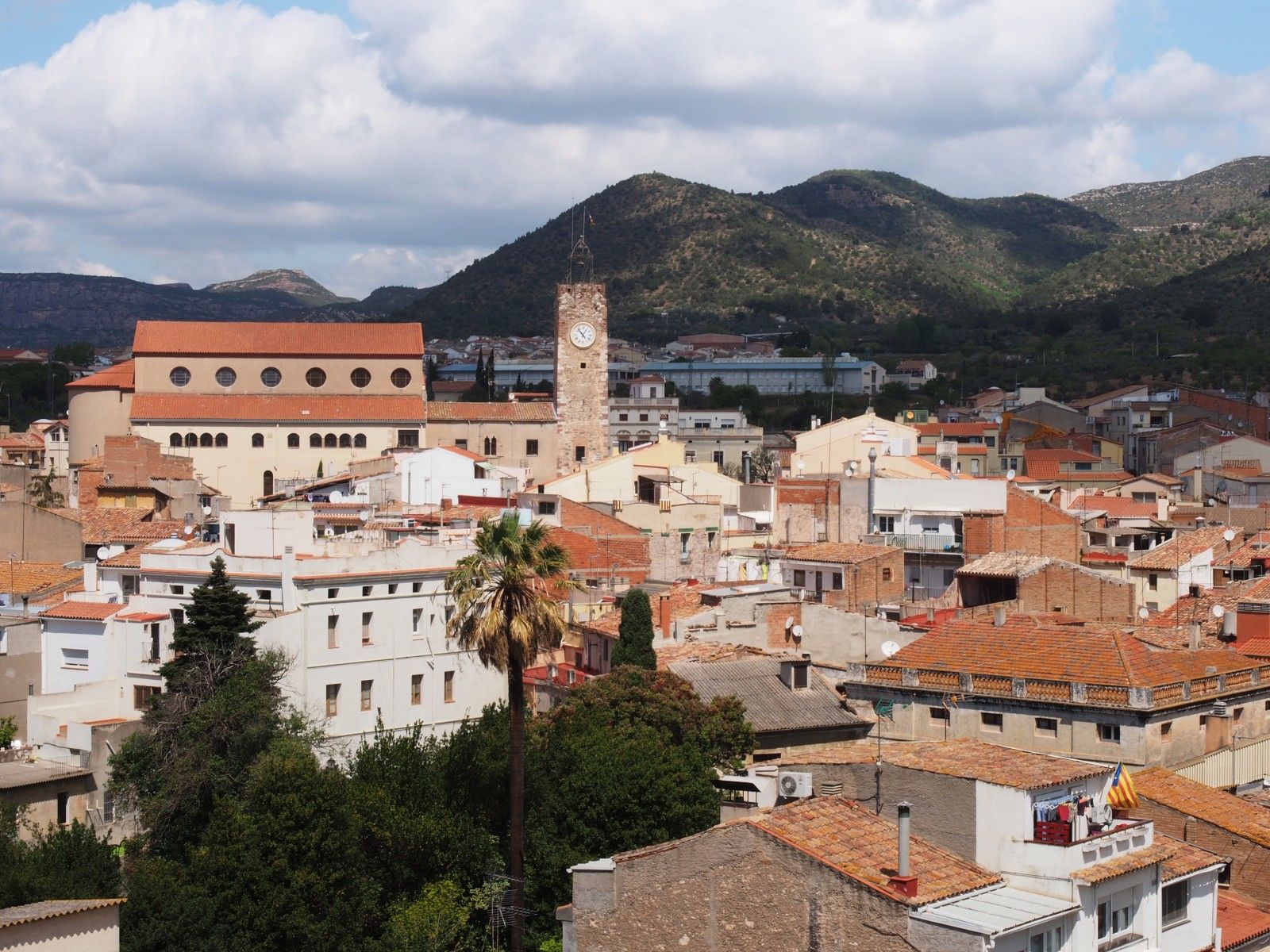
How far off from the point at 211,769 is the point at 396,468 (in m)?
34.3

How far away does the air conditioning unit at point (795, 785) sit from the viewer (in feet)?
84.0

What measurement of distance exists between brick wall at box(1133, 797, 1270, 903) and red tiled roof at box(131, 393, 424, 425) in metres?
68.8

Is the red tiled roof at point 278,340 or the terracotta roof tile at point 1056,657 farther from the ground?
the red tiled roof at point 278,340

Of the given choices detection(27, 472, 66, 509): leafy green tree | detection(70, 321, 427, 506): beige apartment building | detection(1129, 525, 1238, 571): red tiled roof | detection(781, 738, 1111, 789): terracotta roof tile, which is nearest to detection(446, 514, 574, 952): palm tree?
detection(781, 738, 1111, 789): terracotta roof tile

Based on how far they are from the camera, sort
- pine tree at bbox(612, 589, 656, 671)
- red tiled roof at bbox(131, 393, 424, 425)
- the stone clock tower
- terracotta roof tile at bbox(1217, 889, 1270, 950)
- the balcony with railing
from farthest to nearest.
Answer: the stone clock tower, red tiled roof at bbox(131, 393, 424, 425), the balcony with railing, pine tree at bbox(612, 589, 656, 671), terracotta roof tile at bbox(1217, 889, 1270, 950)

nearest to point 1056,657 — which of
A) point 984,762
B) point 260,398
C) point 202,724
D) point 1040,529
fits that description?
point 984,762

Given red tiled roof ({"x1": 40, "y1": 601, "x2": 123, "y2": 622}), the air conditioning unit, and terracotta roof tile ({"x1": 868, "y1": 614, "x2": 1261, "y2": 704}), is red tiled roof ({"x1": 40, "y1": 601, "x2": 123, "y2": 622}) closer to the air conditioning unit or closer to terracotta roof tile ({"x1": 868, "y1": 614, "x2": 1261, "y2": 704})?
terracotta roof tile ({"x1": 868, "y1": 614, "x2": 1261, "y2": 704})

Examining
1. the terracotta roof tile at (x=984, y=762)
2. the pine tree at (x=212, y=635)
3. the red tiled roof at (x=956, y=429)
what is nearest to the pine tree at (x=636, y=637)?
the pine tree at (x=212, y=635)

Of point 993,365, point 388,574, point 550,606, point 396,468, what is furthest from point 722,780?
point 993,365

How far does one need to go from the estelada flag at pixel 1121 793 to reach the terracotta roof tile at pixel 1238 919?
2056 mm

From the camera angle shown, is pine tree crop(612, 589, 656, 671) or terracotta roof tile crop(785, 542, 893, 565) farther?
terracotta roof tile crop(785, 542, 893, 565)

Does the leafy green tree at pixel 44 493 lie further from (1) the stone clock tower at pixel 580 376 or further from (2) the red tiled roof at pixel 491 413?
(1) the stone clock tower at pixel 580 376

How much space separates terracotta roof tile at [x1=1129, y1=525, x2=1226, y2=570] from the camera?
5322 cm

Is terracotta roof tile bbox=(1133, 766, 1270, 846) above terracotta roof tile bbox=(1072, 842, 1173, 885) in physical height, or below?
below
